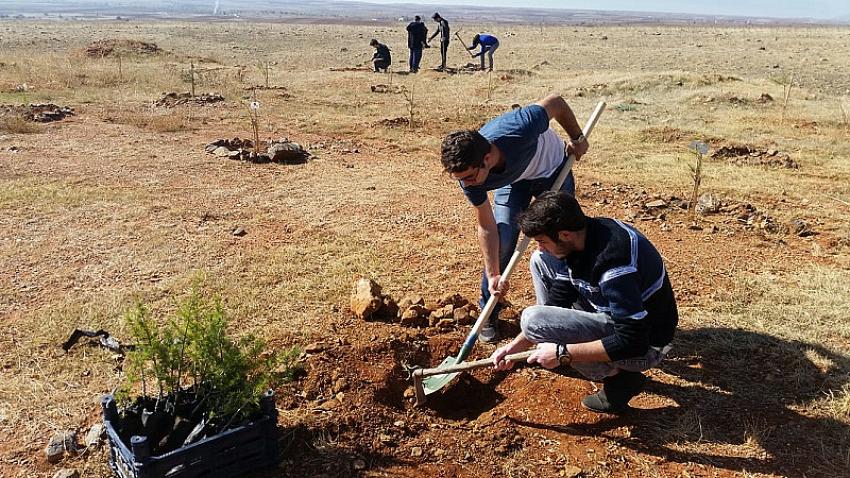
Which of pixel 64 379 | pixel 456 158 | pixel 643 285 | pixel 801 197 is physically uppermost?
pixel 456 158

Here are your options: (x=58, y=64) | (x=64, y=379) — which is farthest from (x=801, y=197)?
(x=58, y=64)

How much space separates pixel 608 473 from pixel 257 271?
2.72 m

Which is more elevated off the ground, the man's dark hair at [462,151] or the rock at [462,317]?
the man's dark hair at [462,151]

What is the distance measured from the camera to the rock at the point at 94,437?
8.53 feet

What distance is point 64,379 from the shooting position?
3125 millimetres

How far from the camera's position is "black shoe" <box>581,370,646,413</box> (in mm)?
2689

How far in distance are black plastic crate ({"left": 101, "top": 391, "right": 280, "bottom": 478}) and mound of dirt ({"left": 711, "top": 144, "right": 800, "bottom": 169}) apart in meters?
6.45

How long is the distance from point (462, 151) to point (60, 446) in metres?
1.98

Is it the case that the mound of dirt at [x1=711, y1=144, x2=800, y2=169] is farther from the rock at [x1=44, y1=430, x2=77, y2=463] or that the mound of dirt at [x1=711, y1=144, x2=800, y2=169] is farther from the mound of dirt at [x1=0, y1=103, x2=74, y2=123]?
the mound of dirt at [x1=0, y1=103, x2=74, y2=123]

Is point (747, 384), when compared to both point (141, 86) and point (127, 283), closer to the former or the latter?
point (127, 283)

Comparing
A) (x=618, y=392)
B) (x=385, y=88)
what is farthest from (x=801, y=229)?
(x=385, y=88)

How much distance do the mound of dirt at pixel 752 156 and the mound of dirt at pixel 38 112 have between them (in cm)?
859

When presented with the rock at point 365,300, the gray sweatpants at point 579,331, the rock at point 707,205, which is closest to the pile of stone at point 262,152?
the rock at point 365,300

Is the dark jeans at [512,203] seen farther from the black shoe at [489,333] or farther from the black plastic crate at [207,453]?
the black plastic crate at [207,453]
